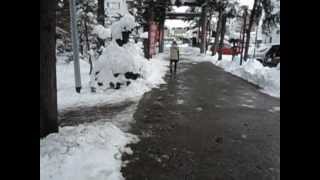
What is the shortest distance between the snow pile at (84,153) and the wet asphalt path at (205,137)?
0.27 m

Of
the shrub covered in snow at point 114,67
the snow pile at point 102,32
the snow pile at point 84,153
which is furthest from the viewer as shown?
the snow pile at point 102,32

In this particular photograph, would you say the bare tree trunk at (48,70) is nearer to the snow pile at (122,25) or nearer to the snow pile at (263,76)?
the snow pile at (122,25)

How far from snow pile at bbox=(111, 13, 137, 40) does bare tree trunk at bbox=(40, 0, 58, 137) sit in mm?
8292

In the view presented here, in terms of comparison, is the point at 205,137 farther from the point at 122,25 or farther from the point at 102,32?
the point at 102,32

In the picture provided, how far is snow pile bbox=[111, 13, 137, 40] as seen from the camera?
50.8 ft

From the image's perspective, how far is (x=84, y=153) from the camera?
6.70 m

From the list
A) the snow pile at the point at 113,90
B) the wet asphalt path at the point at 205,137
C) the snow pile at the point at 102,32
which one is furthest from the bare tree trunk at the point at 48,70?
the snow pile at the point at 102,32

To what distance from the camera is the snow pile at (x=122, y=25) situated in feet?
50.8

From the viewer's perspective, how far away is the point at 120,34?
15.7 metres

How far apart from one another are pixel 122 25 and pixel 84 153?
954 centimetres
